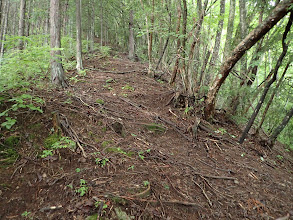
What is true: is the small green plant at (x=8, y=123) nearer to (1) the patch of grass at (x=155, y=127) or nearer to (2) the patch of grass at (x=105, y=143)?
(2) the patch of grass at (x=105, y=143)

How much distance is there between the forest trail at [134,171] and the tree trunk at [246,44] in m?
0.97

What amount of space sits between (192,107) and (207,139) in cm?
161

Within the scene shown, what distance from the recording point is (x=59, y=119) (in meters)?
3.73

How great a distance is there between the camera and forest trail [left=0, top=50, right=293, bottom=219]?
8.21ft

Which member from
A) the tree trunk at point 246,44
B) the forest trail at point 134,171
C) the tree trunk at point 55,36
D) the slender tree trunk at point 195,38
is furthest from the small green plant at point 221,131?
the tree trunk at point 55,36

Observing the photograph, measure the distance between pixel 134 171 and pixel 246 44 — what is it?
197 inches

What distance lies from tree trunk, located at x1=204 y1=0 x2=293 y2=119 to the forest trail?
0.97m

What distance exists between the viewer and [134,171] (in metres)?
3.35

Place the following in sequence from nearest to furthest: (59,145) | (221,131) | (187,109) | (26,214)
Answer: (26,214)
(59,145)
(221,131)
(187,109)

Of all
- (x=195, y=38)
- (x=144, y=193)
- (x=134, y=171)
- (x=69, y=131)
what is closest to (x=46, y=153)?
(x=69, y=131)

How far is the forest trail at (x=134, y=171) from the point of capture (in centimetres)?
250

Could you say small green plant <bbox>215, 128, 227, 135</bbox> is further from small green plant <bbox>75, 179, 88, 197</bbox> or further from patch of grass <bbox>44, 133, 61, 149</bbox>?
patch of grass <bbox>44, 133, 61, 149</bbox>

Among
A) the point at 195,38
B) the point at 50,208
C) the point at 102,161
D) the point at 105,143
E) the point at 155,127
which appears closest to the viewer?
the point at 50,208

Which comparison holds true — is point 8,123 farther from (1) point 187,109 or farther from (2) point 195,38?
(2) point 195,38
